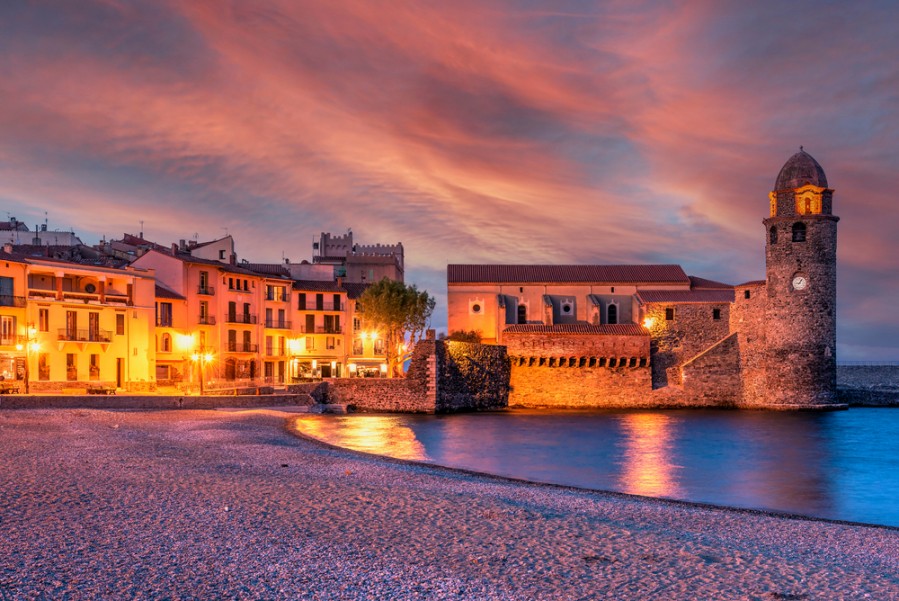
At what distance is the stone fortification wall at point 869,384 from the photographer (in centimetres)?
5944

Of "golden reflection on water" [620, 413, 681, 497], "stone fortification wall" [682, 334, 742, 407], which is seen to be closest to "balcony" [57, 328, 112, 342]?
"golden reflection on water" [620, 413, 681, 497]

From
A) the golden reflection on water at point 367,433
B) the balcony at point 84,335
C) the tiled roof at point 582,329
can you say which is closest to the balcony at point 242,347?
the balcony at point 84,335

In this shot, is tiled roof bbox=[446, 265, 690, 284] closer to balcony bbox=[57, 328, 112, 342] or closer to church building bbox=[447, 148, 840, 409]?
church building bbox=[447, 148, 840, 409]

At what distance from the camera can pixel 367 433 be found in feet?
108

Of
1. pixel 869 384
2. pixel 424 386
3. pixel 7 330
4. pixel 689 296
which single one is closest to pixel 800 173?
pixel 689 296

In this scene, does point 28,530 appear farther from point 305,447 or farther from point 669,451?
point 669,451

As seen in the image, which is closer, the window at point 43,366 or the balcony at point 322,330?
the window at point 43,366

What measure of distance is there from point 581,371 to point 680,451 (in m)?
21.9

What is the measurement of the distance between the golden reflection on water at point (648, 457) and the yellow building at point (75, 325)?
24.8m

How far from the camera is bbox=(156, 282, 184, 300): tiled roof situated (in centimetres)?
4794

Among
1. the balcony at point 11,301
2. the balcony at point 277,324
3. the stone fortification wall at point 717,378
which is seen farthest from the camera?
the balcony at point 277,324

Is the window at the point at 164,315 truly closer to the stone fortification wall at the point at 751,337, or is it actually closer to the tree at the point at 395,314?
the tree at the point at 395,314

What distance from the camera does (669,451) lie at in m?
30.7

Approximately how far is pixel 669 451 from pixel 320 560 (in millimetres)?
24007
